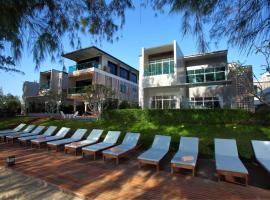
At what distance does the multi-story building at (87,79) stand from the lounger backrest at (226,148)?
50.6ft

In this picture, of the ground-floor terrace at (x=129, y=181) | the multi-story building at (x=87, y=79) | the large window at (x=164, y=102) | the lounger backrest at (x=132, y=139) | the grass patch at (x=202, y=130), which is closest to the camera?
the ground-floor terrace at (x=129, y=181)

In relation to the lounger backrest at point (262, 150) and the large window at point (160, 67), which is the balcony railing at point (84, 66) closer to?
the large window at point (160, 67)

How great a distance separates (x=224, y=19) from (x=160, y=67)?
14.5 metres

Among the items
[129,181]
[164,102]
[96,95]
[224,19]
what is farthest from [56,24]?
[164,102]

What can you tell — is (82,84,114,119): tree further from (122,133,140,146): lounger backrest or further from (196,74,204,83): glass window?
(196,74,204,83): glass window

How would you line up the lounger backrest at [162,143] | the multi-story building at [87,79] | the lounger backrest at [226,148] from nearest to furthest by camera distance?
1. the lounger backrest at [226,148]
2. the lounger backrest at [162,143]
3. the multi-story building at [87,79]

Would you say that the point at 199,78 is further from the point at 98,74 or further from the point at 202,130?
the point at 98,74

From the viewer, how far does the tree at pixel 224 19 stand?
3.38 metres

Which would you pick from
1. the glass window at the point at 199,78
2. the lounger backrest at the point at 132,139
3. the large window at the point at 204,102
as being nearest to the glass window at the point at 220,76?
the glass window at the point at 199,78

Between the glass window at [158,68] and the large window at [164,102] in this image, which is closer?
the glass window at [158,68]

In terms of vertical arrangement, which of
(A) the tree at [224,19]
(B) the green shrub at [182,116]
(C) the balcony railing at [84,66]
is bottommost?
(B) the green shrub at [182,116]

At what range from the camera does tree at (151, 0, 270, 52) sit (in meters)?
3.38

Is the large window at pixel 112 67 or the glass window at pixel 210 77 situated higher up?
the large window at pixel 112 67

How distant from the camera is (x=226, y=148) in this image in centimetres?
633
